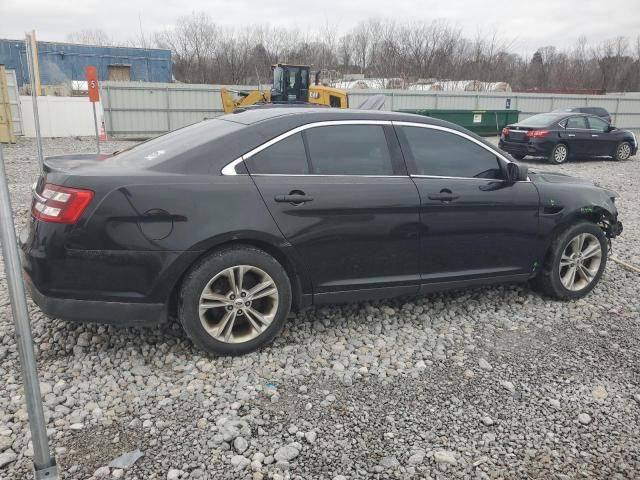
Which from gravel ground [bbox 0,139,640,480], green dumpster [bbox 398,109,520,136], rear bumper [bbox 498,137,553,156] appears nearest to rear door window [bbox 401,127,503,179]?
gravel ground [bbox 0,139,640,480]

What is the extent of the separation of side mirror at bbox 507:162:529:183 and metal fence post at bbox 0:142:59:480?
3.54m

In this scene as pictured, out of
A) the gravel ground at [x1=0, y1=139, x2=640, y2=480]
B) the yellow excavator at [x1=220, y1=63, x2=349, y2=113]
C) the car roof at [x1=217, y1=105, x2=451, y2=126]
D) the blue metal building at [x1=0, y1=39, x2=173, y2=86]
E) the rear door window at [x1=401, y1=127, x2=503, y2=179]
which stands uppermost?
the blue metal building at [x1=0, y1=39, x2=173, y2=86]

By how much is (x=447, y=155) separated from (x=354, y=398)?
6.69 feet

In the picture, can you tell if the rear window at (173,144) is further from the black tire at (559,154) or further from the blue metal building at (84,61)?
the blue metal building at (84,61)

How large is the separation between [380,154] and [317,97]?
16.1 meters

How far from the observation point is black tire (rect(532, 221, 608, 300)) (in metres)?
4.57

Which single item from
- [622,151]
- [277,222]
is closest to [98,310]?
[277,222]

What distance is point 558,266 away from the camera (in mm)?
4578

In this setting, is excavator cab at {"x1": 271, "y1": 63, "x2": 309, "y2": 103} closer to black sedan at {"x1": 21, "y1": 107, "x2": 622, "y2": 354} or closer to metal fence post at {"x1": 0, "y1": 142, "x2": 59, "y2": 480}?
black sedan at {"x1": 21, "y1": 107, "x2": 622, "y2": 354}

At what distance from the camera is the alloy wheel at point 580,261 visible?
15.3ft

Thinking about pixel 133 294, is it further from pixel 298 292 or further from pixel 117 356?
pixel 298 292

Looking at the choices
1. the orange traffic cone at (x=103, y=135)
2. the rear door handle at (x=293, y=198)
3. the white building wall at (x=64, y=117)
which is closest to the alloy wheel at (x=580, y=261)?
the rear door handle at (x=293, y=198)

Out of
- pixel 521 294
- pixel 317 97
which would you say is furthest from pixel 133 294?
pixel 317 97

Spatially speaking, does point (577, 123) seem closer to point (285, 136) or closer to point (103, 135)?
point (285, 136)
